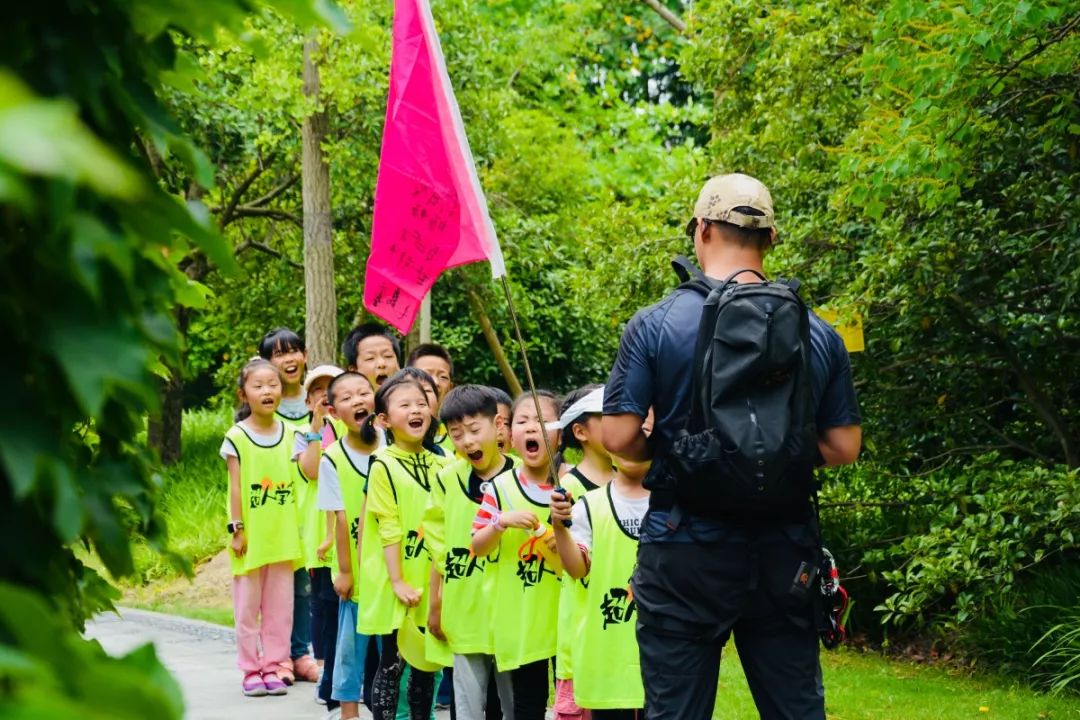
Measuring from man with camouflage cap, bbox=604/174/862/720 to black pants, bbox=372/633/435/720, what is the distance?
107 inches

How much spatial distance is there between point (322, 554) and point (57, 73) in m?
6.98

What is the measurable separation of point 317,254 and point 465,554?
8221 mm

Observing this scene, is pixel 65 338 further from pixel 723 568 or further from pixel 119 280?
pixel 723 568

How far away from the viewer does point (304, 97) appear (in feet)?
45.2

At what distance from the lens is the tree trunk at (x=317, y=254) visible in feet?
46.5

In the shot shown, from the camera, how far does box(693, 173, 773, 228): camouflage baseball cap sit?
4.36m

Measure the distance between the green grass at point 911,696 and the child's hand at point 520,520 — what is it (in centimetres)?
266

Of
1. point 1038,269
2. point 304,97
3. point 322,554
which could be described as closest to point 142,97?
point 322,554

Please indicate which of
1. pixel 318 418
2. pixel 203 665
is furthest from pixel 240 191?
pixel 318 418

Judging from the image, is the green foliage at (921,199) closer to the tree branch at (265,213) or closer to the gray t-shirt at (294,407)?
the gray t-shirt at (294,407)

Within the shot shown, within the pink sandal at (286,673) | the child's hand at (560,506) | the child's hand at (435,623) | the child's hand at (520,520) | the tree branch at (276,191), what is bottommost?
the pink sandal at (286,673)

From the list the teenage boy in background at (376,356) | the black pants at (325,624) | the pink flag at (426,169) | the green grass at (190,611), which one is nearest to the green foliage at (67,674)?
the pink flag at (426,169)

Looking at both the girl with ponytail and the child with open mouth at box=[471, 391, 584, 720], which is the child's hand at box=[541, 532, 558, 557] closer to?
the child with open mouth at box=[471, 391, 584, 720]

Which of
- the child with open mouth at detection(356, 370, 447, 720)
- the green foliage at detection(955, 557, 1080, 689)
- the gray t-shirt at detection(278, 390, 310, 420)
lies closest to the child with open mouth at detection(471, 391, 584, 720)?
the child with open mouth at detection(356, 370, 447, 720)
